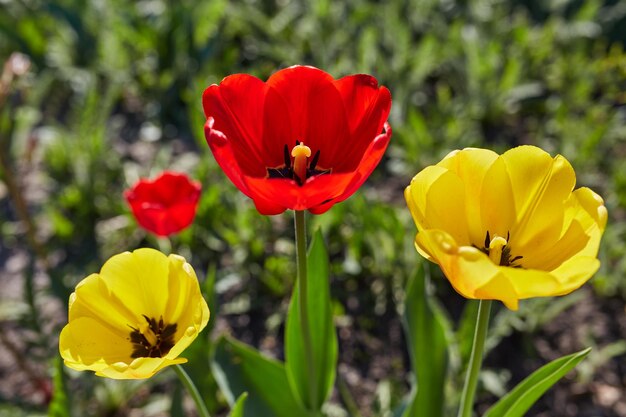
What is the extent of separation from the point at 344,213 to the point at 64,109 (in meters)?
1.68

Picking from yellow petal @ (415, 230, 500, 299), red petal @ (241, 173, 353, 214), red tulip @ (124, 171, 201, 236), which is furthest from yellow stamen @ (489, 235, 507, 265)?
red tulip @ (124, 171, 201, 236)

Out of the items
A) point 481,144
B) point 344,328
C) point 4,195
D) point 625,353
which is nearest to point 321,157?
point 344,328

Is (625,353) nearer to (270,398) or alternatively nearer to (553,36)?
(270,398)

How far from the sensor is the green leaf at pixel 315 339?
56.9 inches

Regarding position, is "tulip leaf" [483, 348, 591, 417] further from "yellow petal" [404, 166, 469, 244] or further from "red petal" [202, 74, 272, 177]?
"red petal" [202, 74, 272, 177]

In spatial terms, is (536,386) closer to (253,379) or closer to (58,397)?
(253,379)

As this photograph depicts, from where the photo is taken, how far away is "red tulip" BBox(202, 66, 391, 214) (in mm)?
Answer: 1152

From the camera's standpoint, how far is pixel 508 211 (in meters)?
1.12

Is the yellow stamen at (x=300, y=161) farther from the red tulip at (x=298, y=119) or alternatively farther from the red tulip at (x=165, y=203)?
the red tulip at (x=165, y=203)

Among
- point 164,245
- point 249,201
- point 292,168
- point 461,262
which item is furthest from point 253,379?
point 249,201

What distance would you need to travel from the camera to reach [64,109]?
352 cm

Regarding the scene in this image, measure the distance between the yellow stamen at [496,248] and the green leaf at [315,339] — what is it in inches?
17.4

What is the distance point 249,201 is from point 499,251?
169cm

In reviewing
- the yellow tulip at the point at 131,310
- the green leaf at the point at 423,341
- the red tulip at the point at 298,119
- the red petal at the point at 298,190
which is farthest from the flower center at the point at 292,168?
the green leaf at the point at 423,341
